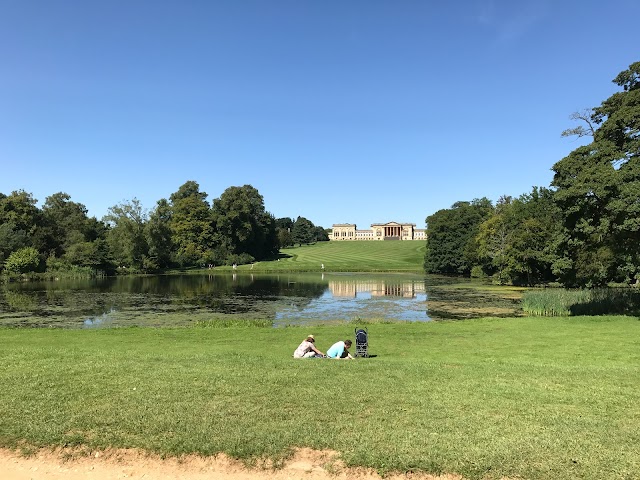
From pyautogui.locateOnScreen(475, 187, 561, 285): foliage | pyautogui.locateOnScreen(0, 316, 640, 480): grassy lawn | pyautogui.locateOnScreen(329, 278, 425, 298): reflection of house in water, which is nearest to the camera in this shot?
pyautogui.locateOnScreen(0, 316, 640, 480): grassy lawn

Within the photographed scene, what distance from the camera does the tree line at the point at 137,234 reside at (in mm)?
70375

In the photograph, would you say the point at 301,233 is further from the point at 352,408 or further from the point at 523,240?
the point at 352,408

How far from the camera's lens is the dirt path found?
5.29 m

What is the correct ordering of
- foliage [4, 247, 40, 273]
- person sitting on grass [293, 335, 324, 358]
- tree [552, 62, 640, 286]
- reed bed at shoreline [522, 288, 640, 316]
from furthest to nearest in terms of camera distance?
1. foliage [4, 247, 40, 273]
2. reed bed at shoreline [522, 288, 640, 316]
3. tree [552, 62, 640, 286]
4. person sitting on grass [293, 335, 324, 358]

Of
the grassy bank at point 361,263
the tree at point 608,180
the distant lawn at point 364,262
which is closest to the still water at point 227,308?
the tree at point 608,180

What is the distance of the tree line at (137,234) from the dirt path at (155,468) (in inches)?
2706

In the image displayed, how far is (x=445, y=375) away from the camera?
916 cm

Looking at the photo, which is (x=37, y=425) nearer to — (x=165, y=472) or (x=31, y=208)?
(x=165, y=472)

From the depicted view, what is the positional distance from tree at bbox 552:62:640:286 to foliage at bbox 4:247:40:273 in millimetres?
66983

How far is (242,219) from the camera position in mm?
103125

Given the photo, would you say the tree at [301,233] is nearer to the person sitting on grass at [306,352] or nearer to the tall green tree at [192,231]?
the tall green tree at [192,231]

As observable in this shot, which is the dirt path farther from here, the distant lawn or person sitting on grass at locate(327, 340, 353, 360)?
the distant lawn

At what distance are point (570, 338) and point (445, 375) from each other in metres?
9.14

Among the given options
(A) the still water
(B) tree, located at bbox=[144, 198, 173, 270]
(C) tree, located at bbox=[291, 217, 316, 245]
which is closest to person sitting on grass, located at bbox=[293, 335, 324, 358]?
(A) the still water
